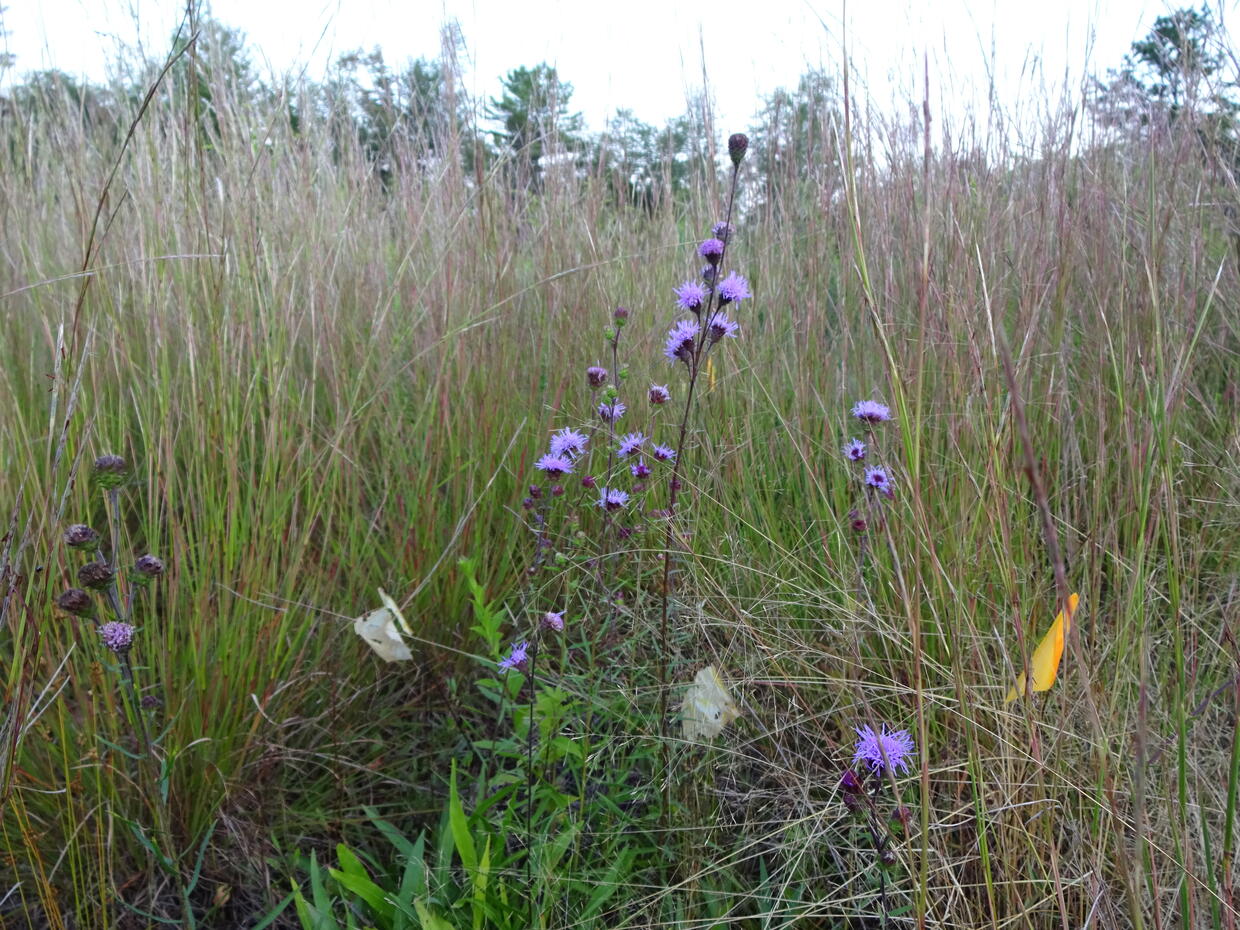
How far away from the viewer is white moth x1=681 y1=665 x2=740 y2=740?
3.46ft

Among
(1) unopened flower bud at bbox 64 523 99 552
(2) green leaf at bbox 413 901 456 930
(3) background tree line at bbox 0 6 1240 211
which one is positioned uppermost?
(3) background tree line at bbox 0 6 1240 211

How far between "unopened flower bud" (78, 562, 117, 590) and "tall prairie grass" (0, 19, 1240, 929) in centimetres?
7

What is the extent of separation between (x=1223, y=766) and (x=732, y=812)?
1.98 ft

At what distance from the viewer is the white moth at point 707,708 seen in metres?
1.05

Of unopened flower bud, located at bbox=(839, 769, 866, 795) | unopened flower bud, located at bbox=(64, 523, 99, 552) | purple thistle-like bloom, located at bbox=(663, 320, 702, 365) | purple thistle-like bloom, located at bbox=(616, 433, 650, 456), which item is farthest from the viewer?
purple thistle-like bloom, located at bbox=(616, 433, 650, 456)

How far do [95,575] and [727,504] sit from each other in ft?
3.08

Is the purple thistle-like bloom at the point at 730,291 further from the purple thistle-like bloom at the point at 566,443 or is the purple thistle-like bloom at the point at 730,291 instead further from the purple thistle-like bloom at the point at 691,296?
the purple thistle-like bloom at the point at 566,443

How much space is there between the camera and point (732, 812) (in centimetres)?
114

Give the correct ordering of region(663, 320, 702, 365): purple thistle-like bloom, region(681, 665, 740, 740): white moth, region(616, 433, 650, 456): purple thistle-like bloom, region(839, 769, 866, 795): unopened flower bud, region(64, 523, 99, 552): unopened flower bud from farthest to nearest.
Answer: region(616, 433, 650, 456): purple thistle-like bloom, region(663, 320, 702, 365): purple thistle-like bloom, region(681, 665, 740, 740): white moth, region(64, 523, 99, 552): unopened flower bud, region(839, 769, 866, 795): unopened flower bud

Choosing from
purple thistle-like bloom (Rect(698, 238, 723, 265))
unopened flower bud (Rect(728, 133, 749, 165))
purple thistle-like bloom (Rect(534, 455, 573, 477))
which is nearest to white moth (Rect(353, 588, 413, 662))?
purple thistle-like bloom (Rect(534, 455, 573, 477))

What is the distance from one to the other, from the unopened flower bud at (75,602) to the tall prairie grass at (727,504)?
66 mm

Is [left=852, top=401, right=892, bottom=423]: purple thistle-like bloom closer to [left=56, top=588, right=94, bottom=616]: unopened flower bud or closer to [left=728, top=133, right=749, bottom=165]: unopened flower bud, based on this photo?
[left=728, top=133, right=749, bottom=165]: unopened flower bud

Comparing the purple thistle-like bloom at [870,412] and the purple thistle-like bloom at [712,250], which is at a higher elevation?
the purple thistle-like bloom at [712,250]

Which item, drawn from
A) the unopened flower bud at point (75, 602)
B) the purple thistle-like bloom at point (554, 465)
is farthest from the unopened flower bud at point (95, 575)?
the purple thistle-like bloom at point (554, 465)
